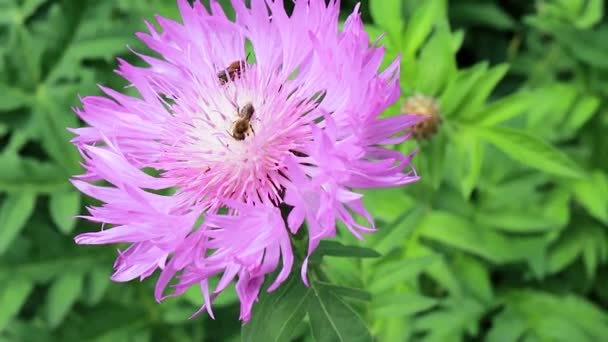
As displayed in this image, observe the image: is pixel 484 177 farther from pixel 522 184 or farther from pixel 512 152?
pixel 512 152

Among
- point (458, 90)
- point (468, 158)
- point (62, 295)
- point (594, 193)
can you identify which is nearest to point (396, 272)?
point (468, 158)

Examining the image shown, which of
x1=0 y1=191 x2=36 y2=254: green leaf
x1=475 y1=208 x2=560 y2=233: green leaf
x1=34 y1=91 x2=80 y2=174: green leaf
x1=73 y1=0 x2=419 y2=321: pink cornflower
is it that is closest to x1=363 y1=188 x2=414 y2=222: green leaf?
x1=475 y1=208 x2=560 y2=233: green leaf

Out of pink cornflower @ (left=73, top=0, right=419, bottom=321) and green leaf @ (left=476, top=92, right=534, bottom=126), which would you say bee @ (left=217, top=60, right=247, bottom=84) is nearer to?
pink cornflower @ (left=73, top=0, right=419, bottom=321)

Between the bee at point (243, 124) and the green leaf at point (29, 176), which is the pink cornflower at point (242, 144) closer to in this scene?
the bee at point (243, 124)

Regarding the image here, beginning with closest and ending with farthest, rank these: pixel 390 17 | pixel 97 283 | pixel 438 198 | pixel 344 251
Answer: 1. pixel 344 251
2. pixel 390 17
3. pixel 438 198
4. pixel 97 283

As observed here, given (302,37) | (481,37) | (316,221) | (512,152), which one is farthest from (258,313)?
(481,37)

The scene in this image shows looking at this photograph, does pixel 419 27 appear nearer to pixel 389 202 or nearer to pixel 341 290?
pixel 389 202

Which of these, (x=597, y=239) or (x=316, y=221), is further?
(x=597, y=239)
